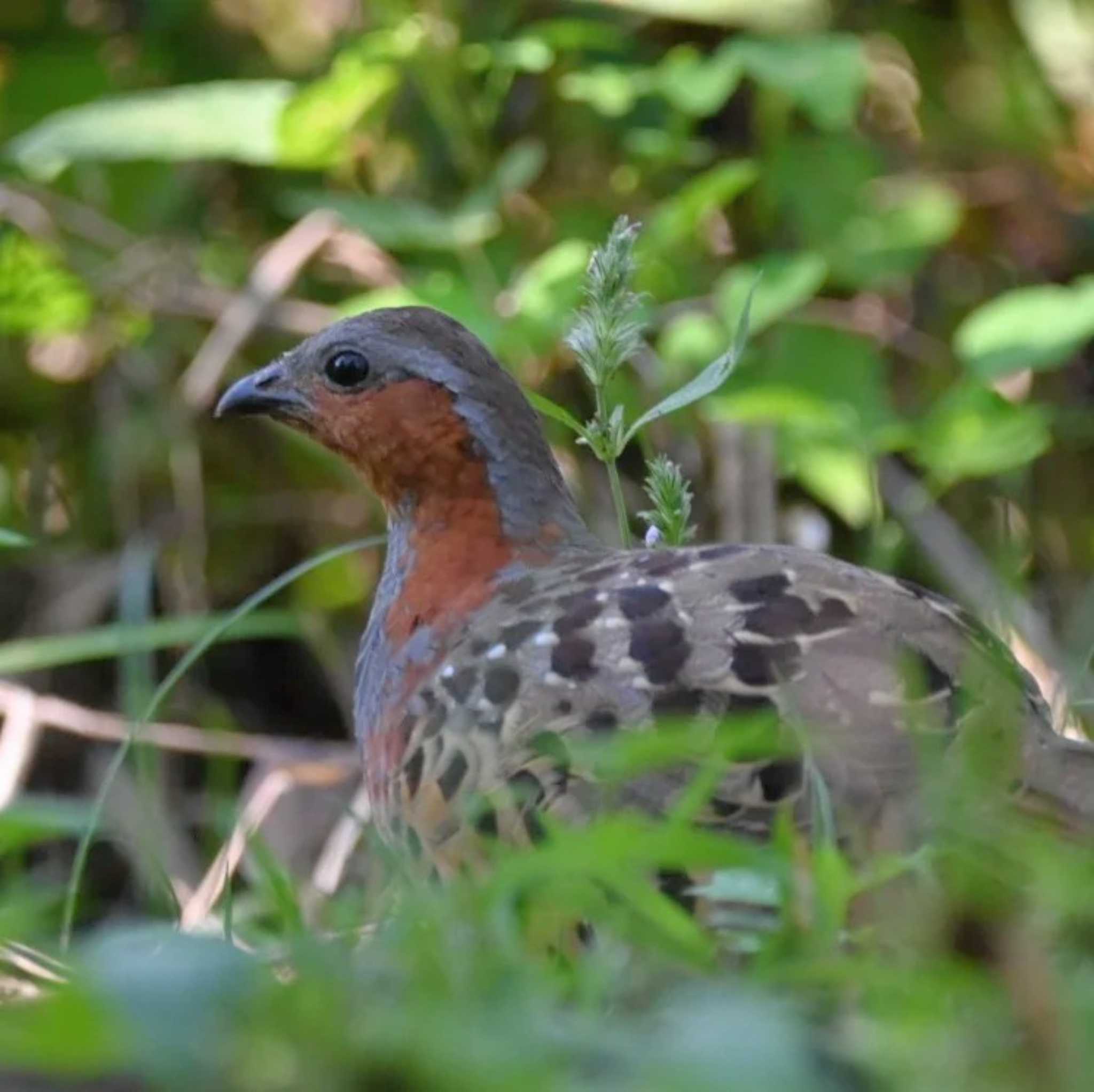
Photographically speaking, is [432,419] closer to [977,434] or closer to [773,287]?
[773,287]

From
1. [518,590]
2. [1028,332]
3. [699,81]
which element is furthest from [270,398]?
[1028,332]

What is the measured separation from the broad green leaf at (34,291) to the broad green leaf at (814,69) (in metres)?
1.62

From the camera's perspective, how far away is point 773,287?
14.4 ft

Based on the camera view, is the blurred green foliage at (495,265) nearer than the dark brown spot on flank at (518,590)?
No

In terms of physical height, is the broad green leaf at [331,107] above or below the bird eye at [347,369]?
above

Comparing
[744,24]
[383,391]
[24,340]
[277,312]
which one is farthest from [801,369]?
[24,340]

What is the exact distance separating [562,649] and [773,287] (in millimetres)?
1748

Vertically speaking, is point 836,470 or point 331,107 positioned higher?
point 331,107

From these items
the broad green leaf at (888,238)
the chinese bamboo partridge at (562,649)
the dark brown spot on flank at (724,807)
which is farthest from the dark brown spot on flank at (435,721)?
the broad green leaf at (888,238)

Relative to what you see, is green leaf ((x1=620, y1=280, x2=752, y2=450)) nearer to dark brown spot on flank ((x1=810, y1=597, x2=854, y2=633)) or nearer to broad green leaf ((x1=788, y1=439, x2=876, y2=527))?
dark brown spot on flank ((x1=810, y1=597, x2=854, y2=633))

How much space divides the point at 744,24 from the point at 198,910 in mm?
2521

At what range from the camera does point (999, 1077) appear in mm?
1376

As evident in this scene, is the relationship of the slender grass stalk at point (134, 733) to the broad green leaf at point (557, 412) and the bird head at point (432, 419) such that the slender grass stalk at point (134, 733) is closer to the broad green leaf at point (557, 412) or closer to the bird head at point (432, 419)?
the bird head at point (432, 419)

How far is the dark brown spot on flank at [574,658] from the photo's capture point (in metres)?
2.76
